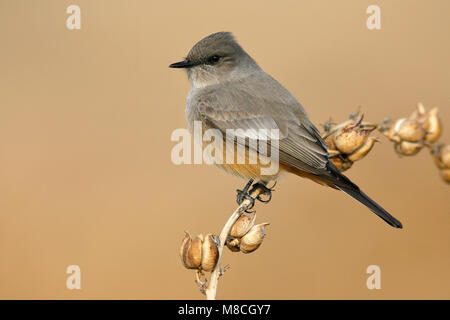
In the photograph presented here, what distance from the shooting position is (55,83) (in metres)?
6.51

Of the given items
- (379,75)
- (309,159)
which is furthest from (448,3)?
(309,159)

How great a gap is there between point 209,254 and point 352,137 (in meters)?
1.04

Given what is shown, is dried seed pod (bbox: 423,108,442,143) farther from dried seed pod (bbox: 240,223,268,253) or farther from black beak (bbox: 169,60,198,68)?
black beak (bbox: 169,60,198,68)

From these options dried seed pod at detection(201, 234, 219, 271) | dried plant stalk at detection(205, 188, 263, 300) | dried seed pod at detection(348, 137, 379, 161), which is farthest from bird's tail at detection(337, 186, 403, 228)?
dried seed pod at detection(201, 234, 219, 271)

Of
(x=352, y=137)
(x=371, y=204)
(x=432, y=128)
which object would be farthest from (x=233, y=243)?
(x=371, y=204)

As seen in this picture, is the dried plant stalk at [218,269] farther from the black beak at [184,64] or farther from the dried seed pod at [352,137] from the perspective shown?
the black beak at [184,64]

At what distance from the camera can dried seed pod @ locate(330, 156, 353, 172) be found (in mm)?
3049

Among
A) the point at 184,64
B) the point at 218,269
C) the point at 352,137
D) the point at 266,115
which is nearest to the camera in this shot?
the point at 218,269

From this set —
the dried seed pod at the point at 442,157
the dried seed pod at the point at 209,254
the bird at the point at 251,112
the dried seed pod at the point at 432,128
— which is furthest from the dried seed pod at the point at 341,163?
the dried seed pod at the point at 209,254

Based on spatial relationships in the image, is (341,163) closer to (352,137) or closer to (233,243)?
(352,137)

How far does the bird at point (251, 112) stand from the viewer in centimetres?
340

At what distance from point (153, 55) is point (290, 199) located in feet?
8.93

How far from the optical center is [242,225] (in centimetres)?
235

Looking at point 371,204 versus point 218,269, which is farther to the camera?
point 371,204
